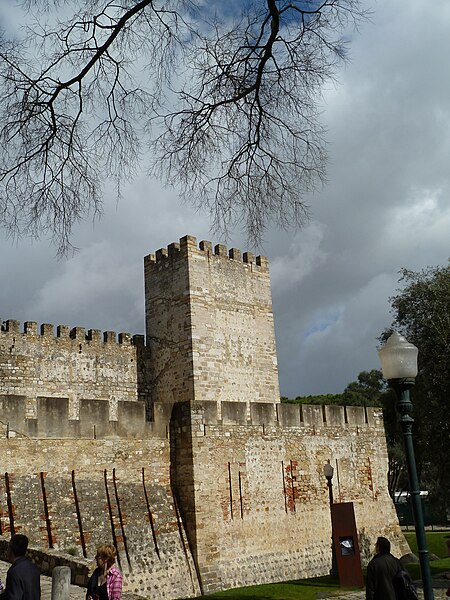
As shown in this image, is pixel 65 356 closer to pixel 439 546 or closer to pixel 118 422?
pixel 118 422

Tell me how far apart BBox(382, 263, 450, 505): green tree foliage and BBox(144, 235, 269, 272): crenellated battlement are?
9125 mm

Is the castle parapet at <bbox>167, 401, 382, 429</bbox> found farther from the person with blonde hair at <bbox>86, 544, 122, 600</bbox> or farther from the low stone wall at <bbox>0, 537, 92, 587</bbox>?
the person with blonde hair at <bbox>86, 544, 122, 600</bbox>

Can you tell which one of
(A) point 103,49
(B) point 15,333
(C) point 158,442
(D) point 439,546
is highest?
(B) point 15,333

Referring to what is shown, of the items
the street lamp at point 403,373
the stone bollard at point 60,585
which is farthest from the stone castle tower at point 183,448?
the street lamp at point 403,373

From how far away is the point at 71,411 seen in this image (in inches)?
876

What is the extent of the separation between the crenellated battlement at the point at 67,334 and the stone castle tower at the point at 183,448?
4cm

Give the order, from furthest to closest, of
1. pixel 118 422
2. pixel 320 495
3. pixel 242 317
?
pixel 242 317
pixel 320 495
pixel 118 422

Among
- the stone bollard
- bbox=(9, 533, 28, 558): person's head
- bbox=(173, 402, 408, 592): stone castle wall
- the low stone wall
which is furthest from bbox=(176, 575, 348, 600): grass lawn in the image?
bbox=(9, 533, 28, 558): person's head

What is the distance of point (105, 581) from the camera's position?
20.7 feet

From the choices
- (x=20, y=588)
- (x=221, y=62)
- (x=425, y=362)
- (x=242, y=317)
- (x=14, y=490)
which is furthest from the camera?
(x=242, y=317)

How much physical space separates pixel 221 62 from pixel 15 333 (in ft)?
59.6

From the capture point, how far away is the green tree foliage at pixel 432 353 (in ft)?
47.8

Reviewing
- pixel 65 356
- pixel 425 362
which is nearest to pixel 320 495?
pixel 425 362

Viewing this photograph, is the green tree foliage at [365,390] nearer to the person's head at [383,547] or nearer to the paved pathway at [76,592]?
the paved pathway at [76,592]
